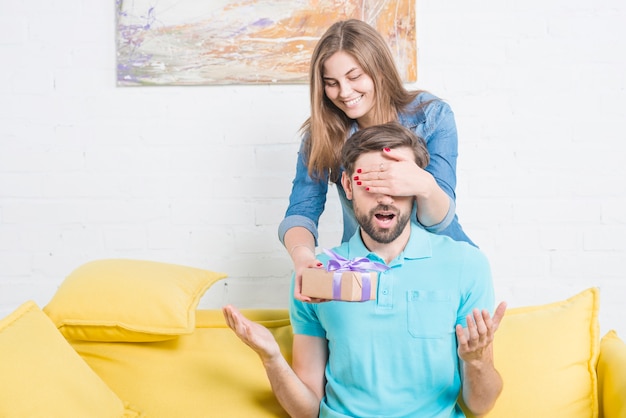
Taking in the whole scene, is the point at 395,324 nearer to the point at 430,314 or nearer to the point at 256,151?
the point at 430,314

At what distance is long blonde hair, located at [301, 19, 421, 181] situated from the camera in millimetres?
2070

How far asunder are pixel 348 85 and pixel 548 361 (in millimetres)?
892

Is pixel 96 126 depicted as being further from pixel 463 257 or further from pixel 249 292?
pixel 463 257

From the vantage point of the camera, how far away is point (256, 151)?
2879 millimetres

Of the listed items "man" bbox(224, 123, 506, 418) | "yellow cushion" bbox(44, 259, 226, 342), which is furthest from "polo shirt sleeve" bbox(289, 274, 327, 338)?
"yellow cushion" bbox(44, 259, 226, 342)

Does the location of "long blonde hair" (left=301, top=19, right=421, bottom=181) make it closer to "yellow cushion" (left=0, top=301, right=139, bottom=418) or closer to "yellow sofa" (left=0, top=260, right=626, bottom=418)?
"yellow sofa" (left=0, top=260, right=626, bottom=418)

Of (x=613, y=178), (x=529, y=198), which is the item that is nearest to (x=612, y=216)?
(x=613, y=178)

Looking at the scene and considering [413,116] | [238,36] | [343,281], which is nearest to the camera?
[343,281]

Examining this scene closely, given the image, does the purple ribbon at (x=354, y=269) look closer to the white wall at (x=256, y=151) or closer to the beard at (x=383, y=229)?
the beard at (x=383, y=229)

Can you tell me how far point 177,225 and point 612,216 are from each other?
167 cm

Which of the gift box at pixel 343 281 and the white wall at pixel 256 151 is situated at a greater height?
the white wall at pixel 256 151

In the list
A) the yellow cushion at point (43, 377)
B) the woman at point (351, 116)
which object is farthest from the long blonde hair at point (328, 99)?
the yellow cushion at point (43, 377)

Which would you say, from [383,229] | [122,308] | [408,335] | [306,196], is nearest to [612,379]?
[408,335]

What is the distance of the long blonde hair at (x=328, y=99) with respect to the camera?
2070mm
